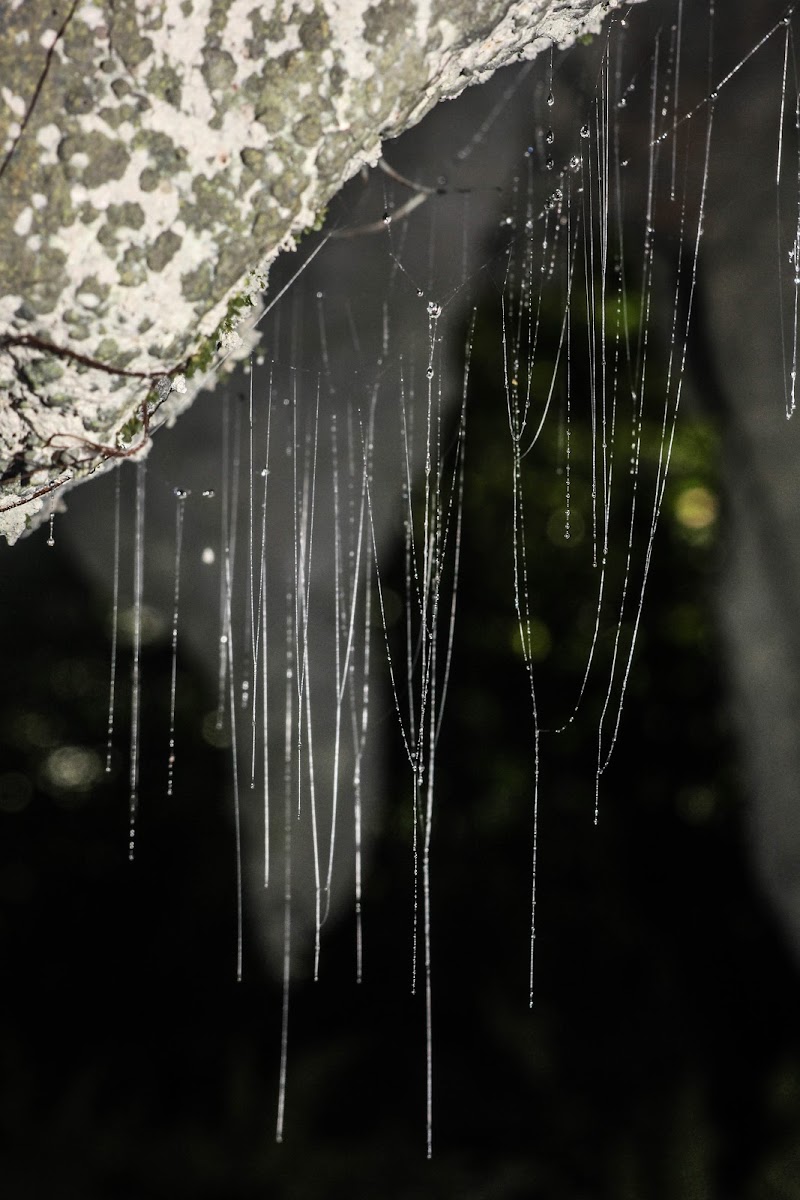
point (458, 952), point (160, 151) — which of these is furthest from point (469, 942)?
point (160, 151)

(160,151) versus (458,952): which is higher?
(160,151)

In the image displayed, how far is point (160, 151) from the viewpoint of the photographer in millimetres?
668

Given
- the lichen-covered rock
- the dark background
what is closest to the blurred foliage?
the dark background

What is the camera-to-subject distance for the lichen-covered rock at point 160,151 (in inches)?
25.3

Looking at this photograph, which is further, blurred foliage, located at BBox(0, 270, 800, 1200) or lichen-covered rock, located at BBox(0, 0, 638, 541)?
blurred foliage, located at BBox(0, 270, 800, 1200)

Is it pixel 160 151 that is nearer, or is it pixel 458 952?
pixel 160 151

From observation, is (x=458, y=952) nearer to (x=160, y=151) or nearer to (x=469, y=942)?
(x=469, y=942)

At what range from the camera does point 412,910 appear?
3.10 meters

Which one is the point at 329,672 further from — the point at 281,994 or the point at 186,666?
the point at 281,994

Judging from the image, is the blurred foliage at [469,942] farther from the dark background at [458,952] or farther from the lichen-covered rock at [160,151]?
the lichen-covered rock at [160,151]

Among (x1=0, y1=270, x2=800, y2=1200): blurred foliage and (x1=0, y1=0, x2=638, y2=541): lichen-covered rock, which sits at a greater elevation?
(x1=0, y1=0, x2=638, y2=541): lichen-covered rock

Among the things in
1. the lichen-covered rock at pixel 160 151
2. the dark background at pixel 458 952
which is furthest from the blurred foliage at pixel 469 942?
the lichen-covered rock at pixel 160 151

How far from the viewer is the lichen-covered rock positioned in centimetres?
64

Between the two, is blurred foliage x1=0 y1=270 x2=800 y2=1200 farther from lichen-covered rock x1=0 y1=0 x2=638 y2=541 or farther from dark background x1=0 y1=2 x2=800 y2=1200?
lichen-covered rock x1=0 y1=0 x2=638 y2=541
